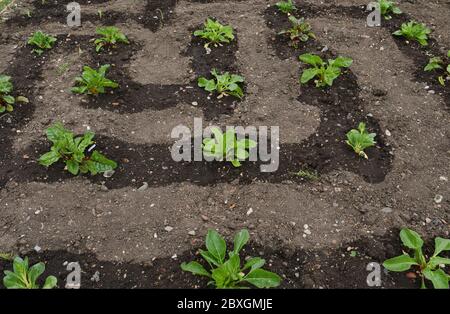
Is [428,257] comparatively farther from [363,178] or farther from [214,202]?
[214,202]

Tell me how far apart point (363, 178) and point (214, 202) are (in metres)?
1.28

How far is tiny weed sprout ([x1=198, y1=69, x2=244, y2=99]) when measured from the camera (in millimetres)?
4410

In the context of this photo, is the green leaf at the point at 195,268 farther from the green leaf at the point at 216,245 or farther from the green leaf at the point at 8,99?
the green leaf at the point at 8,99

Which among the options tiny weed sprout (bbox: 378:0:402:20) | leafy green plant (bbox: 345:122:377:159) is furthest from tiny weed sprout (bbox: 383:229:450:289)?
tiny weed sprout (bbox: 378:0:402:20)

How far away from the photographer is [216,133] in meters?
3.72

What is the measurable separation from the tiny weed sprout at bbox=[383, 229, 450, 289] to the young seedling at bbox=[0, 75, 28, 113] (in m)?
3.63

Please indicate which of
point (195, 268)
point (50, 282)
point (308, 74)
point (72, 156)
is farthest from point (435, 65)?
point (50, 282)

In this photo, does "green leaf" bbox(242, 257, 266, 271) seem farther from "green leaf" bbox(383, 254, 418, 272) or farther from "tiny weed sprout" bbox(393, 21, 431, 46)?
"tiny weed sprout" bbox(393, 21, 431, 46)

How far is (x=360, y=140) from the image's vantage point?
12.5 feet

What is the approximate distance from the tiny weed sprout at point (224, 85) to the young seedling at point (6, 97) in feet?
5.92

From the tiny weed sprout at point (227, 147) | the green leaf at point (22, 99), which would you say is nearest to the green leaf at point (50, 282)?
the tiny weed sprout at point (227, 147)

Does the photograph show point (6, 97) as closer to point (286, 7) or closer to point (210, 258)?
point (210, 258)

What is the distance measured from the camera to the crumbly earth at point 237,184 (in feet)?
10.4
